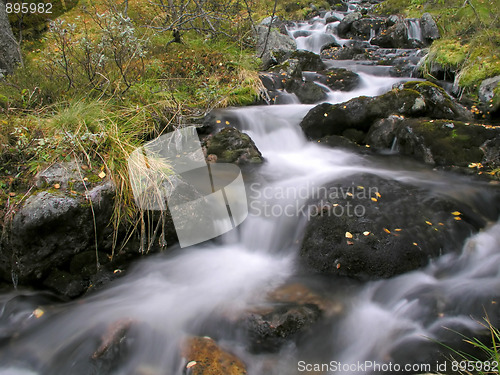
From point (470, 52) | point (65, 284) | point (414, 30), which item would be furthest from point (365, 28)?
point (65, 284)

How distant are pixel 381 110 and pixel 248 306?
15.7 ft

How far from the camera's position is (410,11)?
49.2ft

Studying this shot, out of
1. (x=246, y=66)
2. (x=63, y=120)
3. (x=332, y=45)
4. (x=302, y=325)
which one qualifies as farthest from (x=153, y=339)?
(x=332, y=45)

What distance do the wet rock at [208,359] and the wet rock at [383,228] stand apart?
131cm

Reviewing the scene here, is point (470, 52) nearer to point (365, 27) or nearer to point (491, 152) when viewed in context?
point (491, 152)

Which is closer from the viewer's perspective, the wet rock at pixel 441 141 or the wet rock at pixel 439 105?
the wet rock at pixel 441 141

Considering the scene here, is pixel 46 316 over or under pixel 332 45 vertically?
under

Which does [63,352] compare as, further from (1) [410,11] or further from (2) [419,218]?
(1) [410,11]

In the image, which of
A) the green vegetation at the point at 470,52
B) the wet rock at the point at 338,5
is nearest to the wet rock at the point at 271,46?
the green vegetation at the point at 470,52

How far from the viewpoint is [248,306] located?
3051 mm

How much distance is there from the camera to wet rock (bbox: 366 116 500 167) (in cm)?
502

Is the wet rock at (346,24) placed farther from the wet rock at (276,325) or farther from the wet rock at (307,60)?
the wet rock at (276,325)

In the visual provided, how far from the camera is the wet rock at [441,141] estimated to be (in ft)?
16.5

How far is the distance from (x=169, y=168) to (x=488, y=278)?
3.72m
